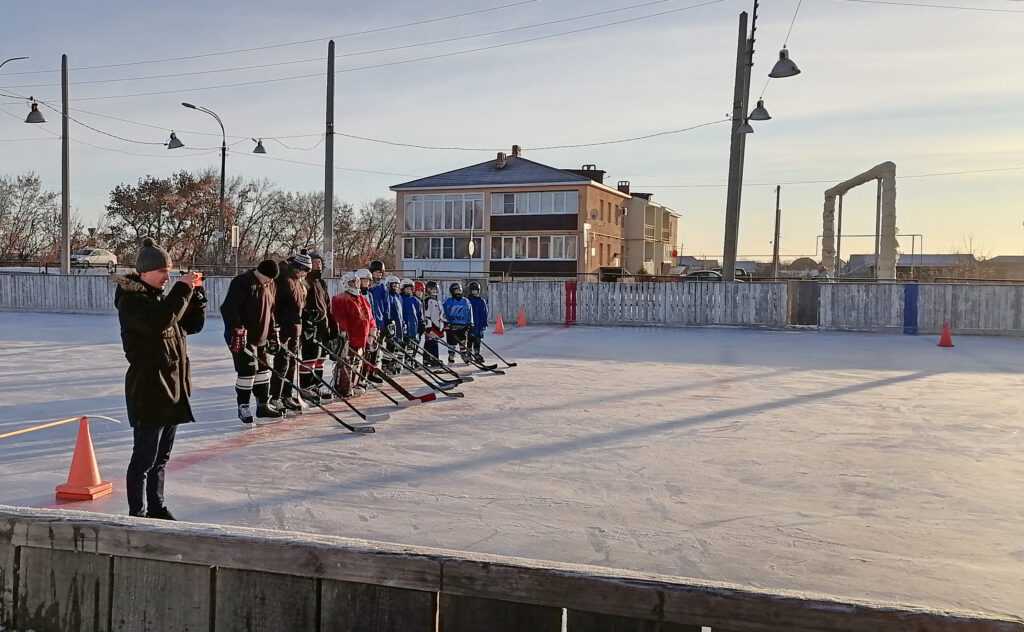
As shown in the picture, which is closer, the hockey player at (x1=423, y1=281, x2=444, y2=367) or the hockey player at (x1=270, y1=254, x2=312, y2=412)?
the hockey player at (x1=270, y1=254, x2=312, y2=412)

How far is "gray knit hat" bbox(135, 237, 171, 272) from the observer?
4.65m

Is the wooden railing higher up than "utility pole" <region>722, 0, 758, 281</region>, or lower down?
lower down

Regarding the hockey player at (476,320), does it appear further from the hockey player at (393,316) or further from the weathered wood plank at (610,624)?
the weathered wood plank at (610,624)

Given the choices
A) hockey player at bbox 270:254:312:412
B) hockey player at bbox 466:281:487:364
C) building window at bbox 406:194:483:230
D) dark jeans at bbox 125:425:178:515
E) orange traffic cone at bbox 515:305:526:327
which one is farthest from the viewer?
building window at bbox 406:194:483:230

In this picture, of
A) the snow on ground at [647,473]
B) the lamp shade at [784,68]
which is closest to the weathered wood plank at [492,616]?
the snow on ground at [647,473]

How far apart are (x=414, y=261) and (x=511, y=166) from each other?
28.0 feet

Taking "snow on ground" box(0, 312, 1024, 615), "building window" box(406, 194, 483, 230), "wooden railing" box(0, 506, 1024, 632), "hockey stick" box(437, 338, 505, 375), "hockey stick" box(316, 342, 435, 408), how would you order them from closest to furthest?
"wooden railing" box(0, 506, 1024, 632), "snow on ground" box(0, 312, 1024, 615), "hockey stick" box(316, 342, 435, 408), "hockey stick" box(437, 338, 505, 375), "building window" box(406, 194, 483, 230)

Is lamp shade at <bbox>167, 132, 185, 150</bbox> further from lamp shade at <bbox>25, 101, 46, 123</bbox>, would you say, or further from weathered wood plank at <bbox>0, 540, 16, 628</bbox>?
weathered wood plank at <bbox>0, 540, 16, 628</bbox>

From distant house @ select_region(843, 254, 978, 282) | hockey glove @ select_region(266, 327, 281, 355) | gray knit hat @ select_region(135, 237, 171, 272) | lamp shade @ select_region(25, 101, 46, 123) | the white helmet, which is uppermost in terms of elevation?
lamp shade @ select_region(25, 101, 46, 123)

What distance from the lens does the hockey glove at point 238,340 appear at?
7.83 metres

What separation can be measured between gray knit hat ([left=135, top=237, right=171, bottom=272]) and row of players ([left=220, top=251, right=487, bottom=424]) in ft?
10.1

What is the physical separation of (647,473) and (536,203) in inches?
1690

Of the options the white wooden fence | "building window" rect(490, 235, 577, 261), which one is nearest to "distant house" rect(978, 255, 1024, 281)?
the white wooden fence

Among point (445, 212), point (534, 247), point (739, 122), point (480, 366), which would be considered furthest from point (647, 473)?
point (445, 212)
